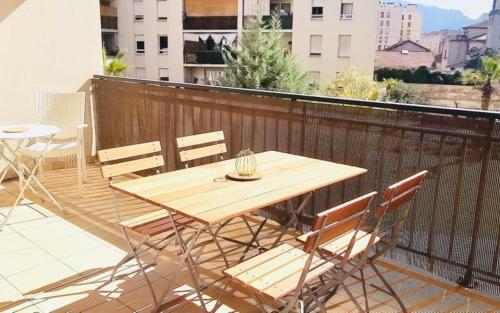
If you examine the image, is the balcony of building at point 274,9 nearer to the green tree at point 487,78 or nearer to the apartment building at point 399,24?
the apartment building at point 399,24

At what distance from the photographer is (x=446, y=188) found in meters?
3.04

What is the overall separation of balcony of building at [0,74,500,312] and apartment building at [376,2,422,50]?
29658 mm

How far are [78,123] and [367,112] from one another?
10.3 ft

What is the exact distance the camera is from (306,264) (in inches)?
76.6

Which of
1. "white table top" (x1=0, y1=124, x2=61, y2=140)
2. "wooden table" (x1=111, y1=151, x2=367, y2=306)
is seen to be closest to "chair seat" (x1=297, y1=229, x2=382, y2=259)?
"wooden table" (x1=111, y1=151, x2=367, y2=306)

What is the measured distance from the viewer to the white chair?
4.64m

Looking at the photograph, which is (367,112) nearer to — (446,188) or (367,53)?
(446,188)

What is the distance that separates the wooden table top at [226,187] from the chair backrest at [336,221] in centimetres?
39

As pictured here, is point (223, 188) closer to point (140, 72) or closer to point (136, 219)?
point (136, 219)

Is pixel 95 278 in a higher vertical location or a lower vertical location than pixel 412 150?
lower

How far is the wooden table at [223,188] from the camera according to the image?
216 centimetres

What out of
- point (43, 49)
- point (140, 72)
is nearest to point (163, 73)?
point (140, 72)

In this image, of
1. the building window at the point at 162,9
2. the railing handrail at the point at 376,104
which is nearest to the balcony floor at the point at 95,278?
the railing handrail at the point at 376,104

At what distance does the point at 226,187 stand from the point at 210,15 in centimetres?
2859
